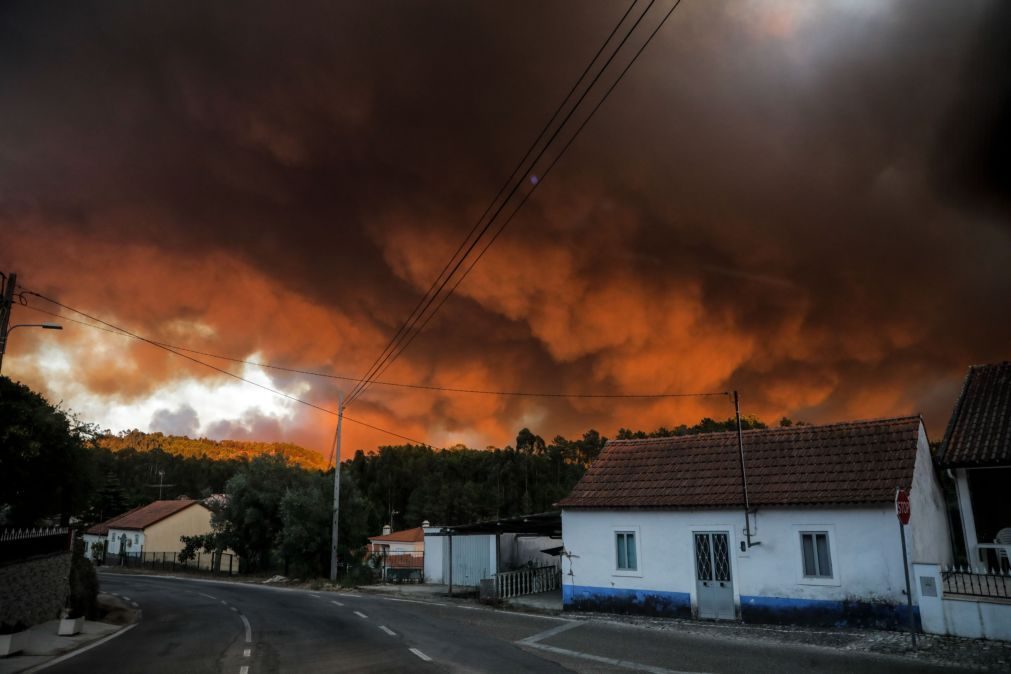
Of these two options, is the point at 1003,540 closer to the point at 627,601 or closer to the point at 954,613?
the point at 954,613

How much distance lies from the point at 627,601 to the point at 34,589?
1889 centimetres

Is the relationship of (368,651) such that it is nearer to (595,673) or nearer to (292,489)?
(595,673)

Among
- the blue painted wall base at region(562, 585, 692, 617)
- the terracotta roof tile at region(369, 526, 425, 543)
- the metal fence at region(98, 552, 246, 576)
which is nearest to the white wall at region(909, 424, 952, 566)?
the blue painted wall base at region(562, 585, 692, 617)

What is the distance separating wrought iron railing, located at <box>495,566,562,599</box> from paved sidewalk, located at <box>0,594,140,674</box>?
1455 cm

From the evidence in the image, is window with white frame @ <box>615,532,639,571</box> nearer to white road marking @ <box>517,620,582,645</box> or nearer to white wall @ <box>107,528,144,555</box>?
white road marking @ <box>517,620,582,645</box>

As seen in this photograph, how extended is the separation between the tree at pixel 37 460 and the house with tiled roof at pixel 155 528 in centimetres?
3875

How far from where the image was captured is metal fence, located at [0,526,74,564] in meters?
17.6

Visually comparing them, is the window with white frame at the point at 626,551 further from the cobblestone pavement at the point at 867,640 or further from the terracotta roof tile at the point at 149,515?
the terracotta roof tile at the point at 149,515

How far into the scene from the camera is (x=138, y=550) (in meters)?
64.1

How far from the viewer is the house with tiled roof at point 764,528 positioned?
→ 17641 mm

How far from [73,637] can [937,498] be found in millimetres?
27882

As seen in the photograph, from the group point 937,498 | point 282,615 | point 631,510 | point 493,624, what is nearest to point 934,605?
point 937,498

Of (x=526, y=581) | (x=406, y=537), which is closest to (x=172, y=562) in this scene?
(x=406, y=537)

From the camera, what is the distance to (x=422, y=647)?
1501cm
